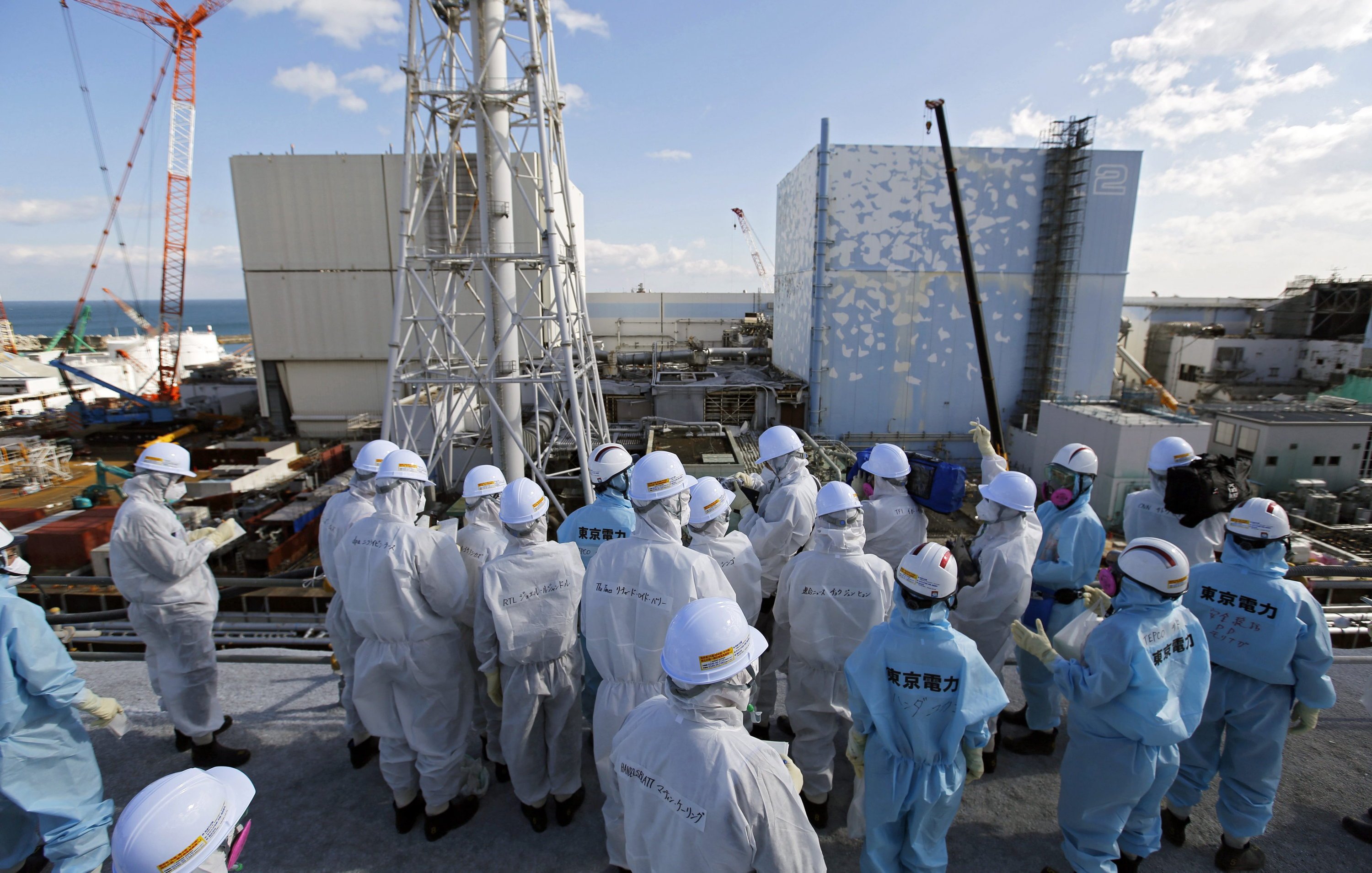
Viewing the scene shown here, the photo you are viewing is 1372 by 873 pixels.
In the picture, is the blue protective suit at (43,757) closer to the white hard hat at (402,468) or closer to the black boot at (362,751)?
the black boot at (362,751)

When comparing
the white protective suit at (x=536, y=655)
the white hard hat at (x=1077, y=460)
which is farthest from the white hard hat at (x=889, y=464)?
the white protective suit at (x=536, y=655)

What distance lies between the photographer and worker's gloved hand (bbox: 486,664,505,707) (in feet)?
12.3

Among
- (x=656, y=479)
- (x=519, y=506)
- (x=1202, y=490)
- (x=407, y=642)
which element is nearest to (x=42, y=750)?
(x=407, y=642)

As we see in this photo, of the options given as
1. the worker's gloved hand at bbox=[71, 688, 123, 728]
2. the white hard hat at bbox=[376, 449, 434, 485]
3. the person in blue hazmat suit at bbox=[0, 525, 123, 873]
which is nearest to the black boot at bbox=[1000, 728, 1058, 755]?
the white hard hat at bbox=[376, 449, 434, 485]

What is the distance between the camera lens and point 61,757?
3.30 m

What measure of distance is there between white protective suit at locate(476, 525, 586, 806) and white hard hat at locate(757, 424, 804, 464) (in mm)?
2070

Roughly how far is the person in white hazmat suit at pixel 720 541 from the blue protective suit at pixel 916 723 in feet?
3.64

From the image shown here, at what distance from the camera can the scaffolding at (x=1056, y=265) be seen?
18.2 meters

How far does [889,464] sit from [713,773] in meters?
3.58

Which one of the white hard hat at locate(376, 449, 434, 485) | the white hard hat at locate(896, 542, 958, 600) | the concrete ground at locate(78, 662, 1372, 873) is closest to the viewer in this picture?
the white hard hat at locate(896, 542, 958, 600)

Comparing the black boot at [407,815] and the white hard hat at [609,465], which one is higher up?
the white hard hat at [609,465]

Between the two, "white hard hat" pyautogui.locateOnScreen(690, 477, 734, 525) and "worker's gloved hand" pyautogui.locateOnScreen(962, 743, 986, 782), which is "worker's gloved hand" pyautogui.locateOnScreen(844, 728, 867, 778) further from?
"white hard hat" pyautogui.locateOnScreen(690, 477, 734, 525)

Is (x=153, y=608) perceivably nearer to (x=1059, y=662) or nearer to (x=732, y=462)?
(x=1059, y=662)

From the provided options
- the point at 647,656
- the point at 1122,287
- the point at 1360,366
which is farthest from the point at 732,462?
the point at 1360,366
